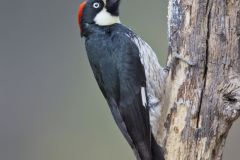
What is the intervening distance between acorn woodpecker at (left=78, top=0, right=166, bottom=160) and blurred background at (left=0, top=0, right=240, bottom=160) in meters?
3.20

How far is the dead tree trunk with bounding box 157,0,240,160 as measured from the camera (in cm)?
489

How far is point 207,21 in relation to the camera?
16.2 feet

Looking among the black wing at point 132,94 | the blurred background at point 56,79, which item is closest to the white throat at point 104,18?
the black wing at point 132,94

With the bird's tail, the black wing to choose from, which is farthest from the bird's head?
the bird's tail

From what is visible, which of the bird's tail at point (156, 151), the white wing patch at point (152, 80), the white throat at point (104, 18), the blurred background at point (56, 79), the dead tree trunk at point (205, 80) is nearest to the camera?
the dead tree trunk at point (205, 80)

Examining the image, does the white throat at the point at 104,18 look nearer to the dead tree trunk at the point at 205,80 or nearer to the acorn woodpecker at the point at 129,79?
the acorn woodpecker at the point at 129,79

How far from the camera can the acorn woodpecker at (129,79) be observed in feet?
17.0

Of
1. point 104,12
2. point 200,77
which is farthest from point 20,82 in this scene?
point 200,77

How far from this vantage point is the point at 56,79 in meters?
8.91

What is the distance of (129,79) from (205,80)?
64 cm

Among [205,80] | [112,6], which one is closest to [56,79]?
[112,6]

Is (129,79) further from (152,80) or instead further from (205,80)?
(205,80)

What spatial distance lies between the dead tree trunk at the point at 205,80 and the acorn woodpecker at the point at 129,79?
0.20 m

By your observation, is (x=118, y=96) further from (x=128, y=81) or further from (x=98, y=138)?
(x=98, y=138)
